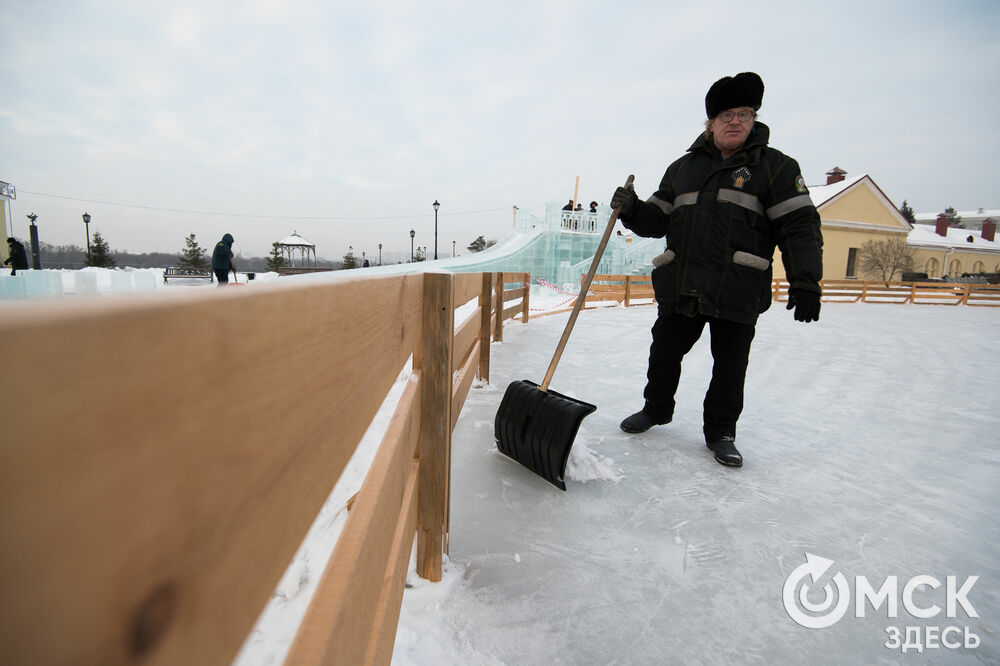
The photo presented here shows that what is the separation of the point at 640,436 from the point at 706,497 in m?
0.75

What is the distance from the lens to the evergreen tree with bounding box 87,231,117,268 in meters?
28.1

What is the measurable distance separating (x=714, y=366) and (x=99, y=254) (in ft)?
125

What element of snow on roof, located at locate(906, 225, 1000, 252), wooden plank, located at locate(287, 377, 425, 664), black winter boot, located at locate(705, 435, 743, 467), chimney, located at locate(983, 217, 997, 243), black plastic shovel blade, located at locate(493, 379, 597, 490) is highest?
chimney, located at locate(983, 217, 997, 243)

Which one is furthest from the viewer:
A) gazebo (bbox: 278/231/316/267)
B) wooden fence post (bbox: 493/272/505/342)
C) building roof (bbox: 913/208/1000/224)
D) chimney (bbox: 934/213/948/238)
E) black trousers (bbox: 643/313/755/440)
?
building roof (bbox: 913/208/1000/224)

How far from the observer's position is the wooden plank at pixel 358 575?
1.78ft

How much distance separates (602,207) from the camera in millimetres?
23641

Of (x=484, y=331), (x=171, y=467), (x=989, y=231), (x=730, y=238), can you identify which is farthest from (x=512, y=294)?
(x=989, y=231)

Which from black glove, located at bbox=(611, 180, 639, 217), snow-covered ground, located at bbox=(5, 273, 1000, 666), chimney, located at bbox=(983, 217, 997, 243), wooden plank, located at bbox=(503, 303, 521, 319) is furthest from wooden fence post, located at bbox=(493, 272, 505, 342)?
chimney, located at bbox=(983, 217, 997, 243)

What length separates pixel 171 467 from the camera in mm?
288

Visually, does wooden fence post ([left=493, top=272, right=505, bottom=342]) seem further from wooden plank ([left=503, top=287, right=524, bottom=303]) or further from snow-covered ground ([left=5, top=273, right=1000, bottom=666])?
snow-covered ground ([left=5, top=273, right=1000, bottom=666])

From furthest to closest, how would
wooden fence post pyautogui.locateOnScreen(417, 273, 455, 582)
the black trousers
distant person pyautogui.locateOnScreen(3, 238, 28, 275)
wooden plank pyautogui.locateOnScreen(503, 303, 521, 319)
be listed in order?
distant person pyautogui.locateOnScreen(3, 238, 28, 275), wooden plank pyautogui.locateOnScreen(503, 303, 521, 319), the black trousers, wooden fence post pyautogui.locateOnScreen(417, 273, 455, 582)

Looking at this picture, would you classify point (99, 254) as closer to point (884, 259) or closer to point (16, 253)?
point (16, 253)

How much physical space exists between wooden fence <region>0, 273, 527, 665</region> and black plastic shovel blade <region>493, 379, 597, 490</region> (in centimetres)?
164

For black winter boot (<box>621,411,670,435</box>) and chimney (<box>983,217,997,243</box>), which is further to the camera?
chimney (<box>983,217,997,243</box>)
